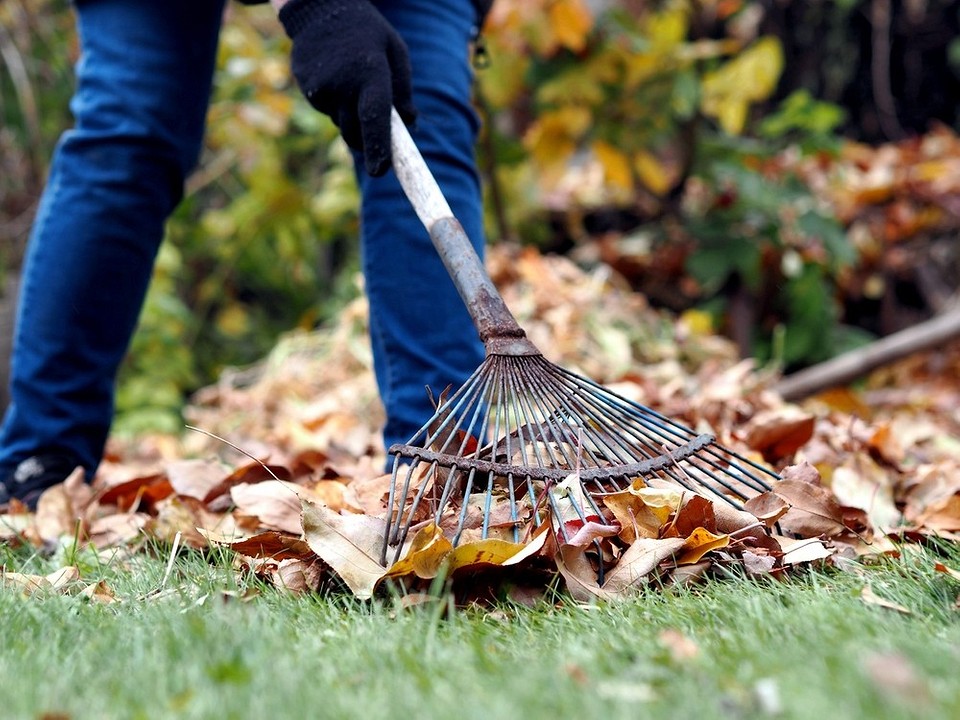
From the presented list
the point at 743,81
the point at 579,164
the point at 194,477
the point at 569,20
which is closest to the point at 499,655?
the point at 194,477

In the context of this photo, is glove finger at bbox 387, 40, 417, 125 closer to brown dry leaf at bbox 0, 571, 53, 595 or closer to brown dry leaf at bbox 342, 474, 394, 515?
brown dry leaf at bbox 342, 474, 394, 515

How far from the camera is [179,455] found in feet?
9.55

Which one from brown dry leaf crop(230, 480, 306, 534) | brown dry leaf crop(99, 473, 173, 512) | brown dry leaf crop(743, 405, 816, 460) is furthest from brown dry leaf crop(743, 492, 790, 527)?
brown dry leaf crop(99, 473, 173, 512)

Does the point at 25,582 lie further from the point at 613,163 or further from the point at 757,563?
the point at 613,163

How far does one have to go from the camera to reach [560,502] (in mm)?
1339

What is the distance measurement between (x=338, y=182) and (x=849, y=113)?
354 cm

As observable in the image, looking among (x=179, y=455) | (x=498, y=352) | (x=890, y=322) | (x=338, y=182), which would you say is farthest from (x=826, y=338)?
(x=498, y=352)

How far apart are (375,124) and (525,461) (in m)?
0.61

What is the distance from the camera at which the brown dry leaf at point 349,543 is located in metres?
1.26

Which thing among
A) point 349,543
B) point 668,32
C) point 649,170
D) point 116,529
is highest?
point 668,32

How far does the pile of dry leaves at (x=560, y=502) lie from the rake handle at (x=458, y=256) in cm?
26

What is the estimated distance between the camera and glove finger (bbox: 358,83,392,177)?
156cm

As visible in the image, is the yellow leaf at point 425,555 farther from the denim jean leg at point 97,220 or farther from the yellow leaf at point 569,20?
the yellow leaf at point 569,20

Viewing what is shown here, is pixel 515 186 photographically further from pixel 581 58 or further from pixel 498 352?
pixel 498 352
